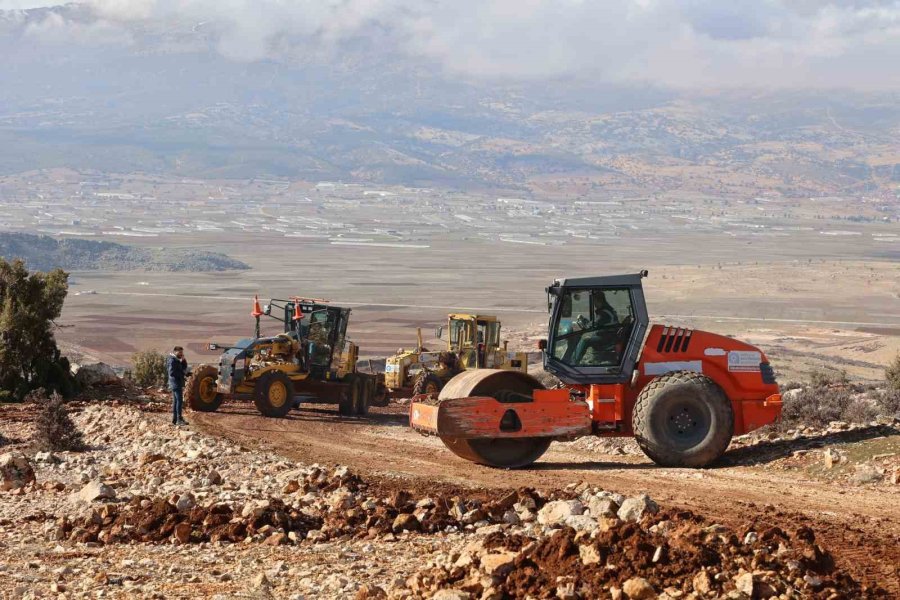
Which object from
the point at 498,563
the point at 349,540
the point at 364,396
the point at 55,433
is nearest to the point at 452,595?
the point at 498,563

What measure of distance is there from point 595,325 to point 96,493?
644 centimetres

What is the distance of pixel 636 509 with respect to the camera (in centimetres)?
1076

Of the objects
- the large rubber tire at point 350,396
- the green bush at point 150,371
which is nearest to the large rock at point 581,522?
the large rubber tire at point 350,396

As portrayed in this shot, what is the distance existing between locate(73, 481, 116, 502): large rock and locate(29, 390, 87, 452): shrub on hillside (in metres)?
4.41

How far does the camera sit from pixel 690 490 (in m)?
13.8

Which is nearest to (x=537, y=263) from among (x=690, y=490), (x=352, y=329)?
(x=352, y=329)

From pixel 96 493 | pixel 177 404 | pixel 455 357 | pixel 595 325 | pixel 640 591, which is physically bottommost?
pixel 96 493

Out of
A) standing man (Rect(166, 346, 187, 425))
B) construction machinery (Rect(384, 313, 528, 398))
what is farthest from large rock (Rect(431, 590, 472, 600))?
construction machinery (Rect(384, 313, 528, 398))

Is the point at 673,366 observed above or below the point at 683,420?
above

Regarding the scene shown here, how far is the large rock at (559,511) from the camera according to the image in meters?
11.2

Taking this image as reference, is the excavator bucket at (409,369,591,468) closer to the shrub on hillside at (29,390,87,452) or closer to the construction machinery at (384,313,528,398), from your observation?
the shrub on hillside at (29,390,87,452)

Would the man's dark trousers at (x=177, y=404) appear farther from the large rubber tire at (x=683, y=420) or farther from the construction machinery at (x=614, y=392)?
the large rubber tire at (x=683, y=420)

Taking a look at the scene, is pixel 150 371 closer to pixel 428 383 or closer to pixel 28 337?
pixel 28 337

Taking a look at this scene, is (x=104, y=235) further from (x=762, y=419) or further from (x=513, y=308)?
(x=762, y=419)
